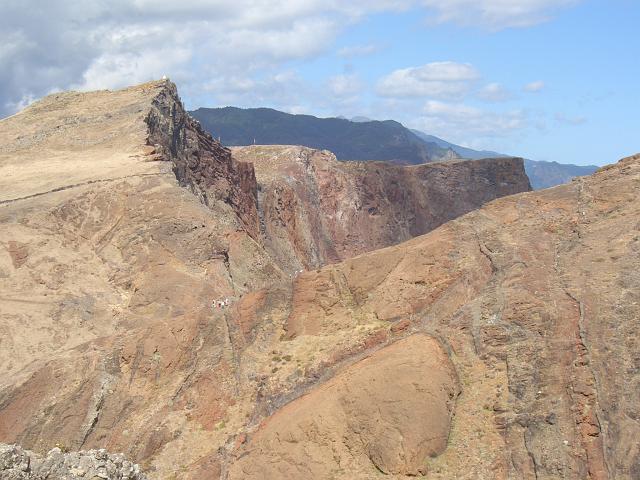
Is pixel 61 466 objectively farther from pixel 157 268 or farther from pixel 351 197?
pixel 351 197

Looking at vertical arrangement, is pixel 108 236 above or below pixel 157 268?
above

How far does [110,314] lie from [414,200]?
5772 centimetres

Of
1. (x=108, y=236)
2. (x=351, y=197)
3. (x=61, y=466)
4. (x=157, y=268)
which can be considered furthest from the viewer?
(x=351, y=197)

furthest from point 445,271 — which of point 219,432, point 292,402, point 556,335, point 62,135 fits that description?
point 62,135

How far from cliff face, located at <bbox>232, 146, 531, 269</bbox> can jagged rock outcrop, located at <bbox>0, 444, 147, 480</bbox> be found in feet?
145

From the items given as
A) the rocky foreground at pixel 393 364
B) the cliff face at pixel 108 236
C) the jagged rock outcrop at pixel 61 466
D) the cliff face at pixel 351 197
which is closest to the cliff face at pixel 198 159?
the cliff face at pixel 108 236

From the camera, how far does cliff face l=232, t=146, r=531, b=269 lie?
225ft

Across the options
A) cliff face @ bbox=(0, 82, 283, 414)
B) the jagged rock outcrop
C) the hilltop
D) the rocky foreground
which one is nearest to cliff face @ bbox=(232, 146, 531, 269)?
the hilltop

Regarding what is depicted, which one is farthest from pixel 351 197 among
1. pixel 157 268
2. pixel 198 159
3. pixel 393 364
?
pixel 393 364

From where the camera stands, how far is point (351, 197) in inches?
3145

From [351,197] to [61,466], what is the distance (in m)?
66.3

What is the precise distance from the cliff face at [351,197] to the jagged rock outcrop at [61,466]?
4434 centimetres

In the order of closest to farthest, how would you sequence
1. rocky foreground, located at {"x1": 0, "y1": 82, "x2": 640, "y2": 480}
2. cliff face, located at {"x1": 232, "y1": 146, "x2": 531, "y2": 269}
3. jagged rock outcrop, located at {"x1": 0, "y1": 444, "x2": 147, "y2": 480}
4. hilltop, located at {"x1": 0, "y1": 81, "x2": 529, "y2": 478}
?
jagged rock outcrop, located at {"x1": 0, "y1": 444, "x2": 147, "y2": 480} < rocky foreground, located at {"x1": 0, "y1": 82, "x2": 640, "y2": 480} < hilltop, located at {"x1": 0, "y1": 81, "x2": 529, "y2": 478} < cliff face, located at {"x1": 232, "y1": 146, "x2": 531, "y2": 269}

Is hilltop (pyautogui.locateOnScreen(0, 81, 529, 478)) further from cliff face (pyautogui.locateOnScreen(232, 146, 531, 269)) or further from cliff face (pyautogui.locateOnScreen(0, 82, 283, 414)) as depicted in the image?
cliff face (pyautogui.locateOnScreen(232, 146, 531, 269))
